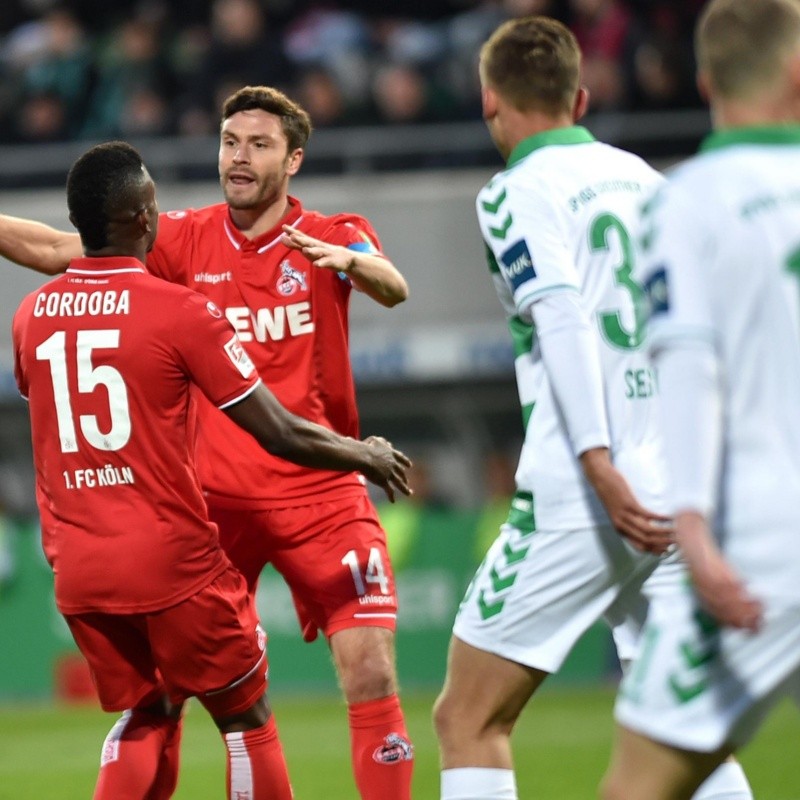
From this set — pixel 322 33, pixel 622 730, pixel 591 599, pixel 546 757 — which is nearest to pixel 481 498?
pixel 322 33

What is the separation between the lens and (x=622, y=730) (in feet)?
10.8

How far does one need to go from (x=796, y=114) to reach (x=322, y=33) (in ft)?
42.6

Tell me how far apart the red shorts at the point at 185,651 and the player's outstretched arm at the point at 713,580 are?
2.11m

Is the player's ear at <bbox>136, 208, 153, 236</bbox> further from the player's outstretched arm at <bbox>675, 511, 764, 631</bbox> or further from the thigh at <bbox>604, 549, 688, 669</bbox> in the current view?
the player's outstretched arm at <bbox>675, 511, 764, 631</bbox>

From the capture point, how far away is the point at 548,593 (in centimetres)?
424

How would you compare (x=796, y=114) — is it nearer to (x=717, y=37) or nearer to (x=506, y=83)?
(x=717, y=37)

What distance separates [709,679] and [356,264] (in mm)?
2478

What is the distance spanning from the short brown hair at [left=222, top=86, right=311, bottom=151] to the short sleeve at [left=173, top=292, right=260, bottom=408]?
52.7 inches

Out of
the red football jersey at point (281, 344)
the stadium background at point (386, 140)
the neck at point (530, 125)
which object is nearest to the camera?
the neck at point (530, 125)

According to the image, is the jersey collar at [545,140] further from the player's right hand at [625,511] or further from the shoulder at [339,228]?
Result: the shoulder at [339,228]

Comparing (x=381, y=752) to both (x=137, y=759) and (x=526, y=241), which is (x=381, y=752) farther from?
(x=526, y=241)

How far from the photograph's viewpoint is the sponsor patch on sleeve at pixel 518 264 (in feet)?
13.8

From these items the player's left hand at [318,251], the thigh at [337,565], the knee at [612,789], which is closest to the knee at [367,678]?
the thigh at [337,565]

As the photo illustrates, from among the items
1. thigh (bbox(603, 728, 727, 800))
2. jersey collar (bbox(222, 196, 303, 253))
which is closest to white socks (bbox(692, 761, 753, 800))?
thigh (bbox(603, 728, 727, 800))
